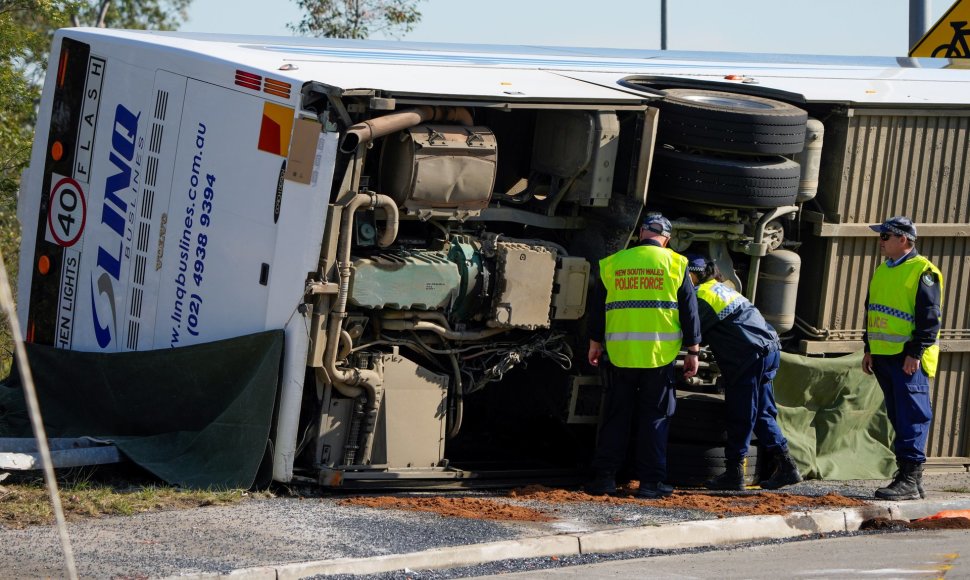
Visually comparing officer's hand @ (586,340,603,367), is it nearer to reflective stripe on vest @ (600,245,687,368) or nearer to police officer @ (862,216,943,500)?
reflective stripe on vest @ (600,245,687,368)

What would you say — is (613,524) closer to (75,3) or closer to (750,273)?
(750,273)

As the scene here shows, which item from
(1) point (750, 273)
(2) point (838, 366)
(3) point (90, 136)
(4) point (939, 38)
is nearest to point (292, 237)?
(3) point (90, 136)

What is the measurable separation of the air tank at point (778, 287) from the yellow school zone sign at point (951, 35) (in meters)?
4.25

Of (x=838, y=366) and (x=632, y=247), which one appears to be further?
(x=838, y=366)

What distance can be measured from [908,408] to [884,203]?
1.73 metres

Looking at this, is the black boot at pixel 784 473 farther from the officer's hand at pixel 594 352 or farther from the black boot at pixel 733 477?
the officer's hand at pixel 594 352

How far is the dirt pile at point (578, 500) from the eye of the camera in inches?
319

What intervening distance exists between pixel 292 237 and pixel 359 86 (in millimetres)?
923

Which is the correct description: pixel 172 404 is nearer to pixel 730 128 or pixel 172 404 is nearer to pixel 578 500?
pixel 578 500

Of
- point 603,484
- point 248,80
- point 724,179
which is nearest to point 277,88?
point 248,80

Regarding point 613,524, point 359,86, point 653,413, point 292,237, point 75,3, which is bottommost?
point 613,524

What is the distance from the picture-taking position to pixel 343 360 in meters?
8.40

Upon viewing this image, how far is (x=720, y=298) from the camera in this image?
30.1 feet

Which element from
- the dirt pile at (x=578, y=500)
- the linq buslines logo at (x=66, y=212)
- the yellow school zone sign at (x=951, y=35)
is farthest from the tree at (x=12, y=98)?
the yellow school zone sign at (x=951, y=35)
